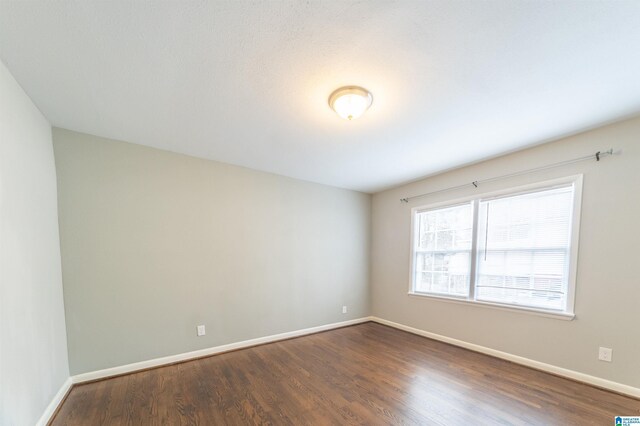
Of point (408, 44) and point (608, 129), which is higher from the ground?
point (408, 44)

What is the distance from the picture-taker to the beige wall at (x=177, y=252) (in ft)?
7.47

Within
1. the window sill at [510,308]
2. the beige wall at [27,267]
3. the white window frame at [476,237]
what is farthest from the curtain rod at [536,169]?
the beige wall at [27,267]

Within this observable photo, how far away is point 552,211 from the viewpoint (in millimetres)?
2547

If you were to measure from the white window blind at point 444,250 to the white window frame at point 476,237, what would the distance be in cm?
6

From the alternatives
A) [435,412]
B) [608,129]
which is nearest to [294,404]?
[435,412]

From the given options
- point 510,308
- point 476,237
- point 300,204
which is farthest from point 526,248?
point 300,204

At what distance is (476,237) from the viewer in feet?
10.3

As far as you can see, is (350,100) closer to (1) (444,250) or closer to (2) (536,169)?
(2) (536,169)

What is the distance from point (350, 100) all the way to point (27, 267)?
254 centimetres

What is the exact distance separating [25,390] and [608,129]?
16.5ft

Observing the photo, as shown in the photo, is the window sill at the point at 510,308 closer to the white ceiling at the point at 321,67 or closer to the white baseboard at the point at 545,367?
the white baseboard at the point at 545,367

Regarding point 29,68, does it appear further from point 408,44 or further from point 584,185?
point 584,185

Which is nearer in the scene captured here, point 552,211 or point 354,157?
point 552,211

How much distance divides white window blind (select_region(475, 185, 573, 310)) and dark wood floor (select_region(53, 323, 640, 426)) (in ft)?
2.52
